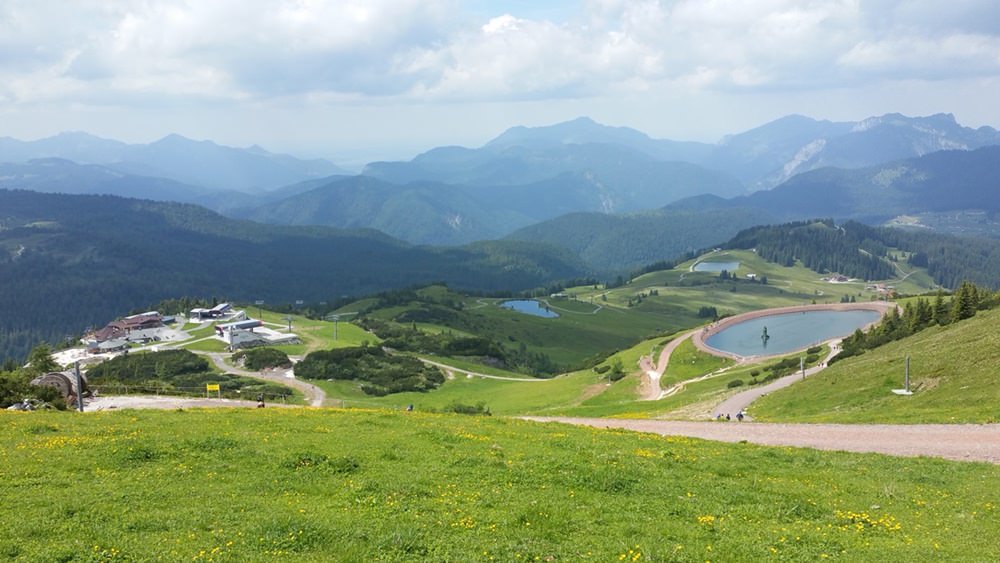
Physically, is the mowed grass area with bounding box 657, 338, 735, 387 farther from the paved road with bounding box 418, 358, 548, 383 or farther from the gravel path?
the gravel path

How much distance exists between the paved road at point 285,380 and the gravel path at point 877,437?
6123 cm

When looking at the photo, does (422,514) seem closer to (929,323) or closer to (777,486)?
(777,486)

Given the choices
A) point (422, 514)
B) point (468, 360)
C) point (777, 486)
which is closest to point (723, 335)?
point (468, 360)

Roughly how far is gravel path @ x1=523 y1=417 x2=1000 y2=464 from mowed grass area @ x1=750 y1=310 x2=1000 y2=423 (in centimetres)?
229

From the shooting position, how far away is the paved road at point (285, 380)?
3594 inches

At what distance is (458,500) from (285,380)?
94251mm

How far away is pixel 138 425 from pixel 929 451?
3676 cm

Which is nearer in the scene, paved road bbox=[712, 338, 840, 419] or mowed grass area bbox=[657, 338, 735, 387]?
paved road bbox=[712, 338, 840, 419]

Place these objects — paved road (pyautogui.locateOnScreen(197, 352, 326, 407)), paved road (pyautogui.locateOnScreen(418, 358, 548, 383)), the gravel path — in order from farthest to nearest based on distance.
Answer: paved road (pyautogui.locateOnScreen(418, 358, 548, 383)) < paved road (pyautogui.locateOnScreen(197, 352, 326, 407)) < the gravel path

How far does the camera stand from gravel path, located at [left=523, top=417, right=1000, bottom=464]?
92.2 feet

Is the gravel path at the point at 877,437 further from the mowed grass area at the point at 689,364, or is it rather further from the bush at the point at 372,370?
the bush at the point at 372,370

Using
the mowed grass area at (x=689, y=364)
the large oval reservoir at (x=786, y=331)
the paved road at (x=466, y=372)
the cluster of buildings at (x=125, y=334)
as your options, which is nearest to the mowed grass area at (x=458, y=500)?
the mowed grass area at (x=689, y=364)

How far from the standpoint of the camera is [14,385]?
45656 millimetres

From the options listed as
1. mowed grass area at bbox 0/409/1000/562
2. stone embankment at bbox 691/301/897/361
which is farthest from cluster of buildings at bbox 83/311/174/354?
mowed grass area at bbox 0/409/1000/562
